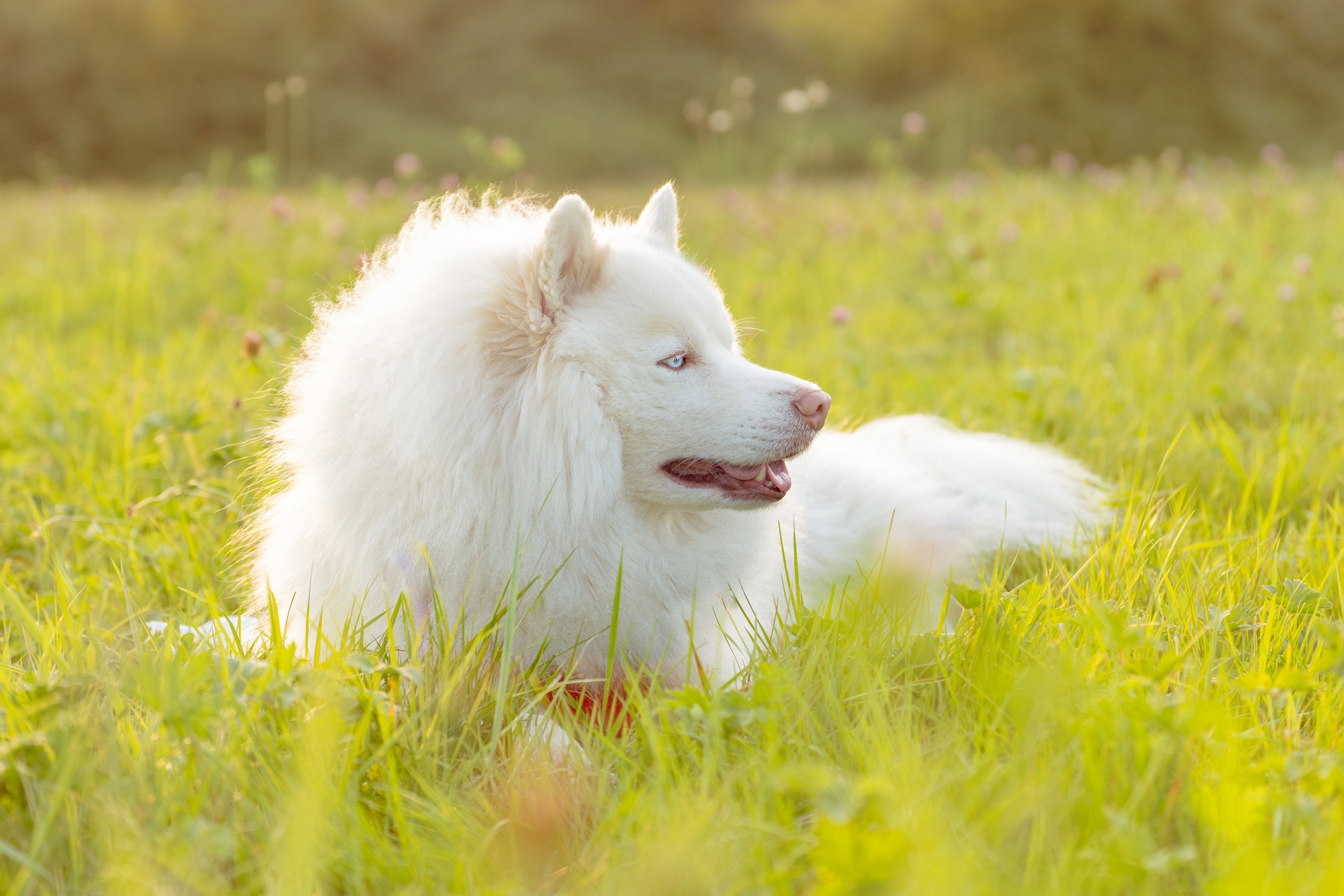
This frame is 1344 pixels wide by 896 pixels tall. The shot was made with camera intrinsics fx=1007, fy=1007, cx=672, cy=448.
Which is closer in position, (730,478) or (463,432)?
(463,432)

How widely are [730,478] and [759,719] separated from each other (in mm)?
638

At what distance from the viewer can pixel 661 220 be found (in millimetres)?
2740

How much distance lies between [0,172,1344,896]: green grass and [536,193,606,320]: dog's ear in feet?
2.68

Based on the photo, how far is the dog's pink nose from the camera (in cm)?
231

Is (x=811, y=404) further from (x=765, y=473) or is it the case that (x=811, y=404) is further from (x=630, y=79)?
(x=630, y=79)

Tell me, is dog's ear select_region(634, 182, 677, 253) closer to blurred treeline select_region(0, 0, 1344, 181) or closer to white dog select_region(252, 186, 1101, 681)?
white dog select_region(252, 186, 1101, 681)

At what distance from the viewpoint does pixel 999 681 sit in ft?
6.75

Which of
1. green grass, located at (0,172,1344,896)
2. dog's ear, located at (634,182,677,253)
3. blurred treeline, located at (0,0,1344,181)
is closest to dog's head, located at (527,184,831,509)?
dog's ear, located at (634,182,677,253)

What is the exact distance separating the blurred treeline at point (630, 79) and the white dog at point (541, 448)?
18.3 meters

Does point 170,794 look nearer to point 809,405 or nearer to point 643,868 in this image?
point 643,868

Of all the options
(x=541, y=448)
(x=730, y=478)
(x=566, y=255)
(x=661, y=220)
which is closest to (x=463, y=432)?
(x=541, y=448)

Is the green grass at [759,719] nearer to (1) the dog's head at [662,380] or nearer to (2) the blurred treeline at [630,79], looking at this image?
(1) the dog's head at [662,380]

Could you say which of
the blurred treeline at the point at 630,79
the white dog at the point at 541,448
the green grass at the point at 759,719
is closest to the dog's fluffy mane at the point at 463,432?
the white dog at the point at 541,448

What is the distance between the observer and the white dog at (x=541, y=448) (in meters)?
2.21
